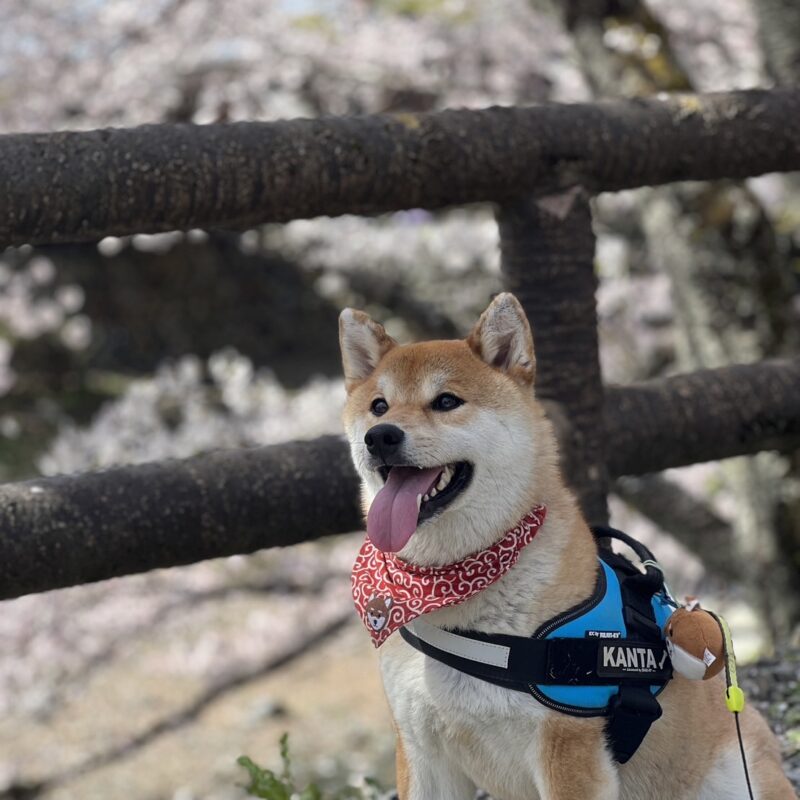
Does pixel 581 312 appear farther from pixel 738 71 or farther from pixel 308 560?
pixel 738 71

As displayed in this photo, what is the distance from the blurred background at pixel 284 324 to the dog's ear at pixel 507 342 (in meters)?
3.65

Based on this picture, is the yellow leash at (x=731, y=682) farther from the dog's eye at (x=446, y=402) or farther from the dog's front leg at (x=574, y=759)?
the dog's eye at (x=446, y=402)

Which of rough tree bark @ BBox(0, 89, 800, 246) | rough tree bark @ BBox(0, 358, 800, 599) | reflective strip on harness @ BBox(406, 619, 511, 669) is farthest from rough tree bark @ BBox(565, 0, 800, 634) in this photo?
reflective strip on harness @ BBox(406, 619, 511, 669)

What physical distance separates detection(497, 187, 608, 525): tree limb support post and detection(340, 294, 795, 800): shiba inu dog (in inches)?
44.3

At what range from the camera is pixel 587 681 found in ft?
8.16

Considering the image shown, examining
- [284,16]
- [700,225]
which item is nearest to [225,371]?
[284,16]

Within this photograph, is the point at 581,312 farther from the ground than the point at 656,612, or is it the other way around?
the point at 581,312

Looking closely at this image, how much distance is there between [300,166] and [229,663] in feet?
22.3

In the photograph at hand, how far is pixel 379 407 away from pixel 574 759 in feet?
2.99

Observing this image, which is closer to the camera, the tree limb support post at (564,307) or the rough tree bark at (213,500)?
the rough tree bark at (213,500)

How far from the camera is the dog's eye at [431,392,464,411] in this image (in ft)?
8.87

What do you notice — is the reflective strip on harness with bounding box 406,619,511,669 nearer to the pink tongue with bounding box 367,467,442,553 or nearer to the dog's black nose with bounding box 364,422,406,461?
the pink tongue with bounding box 367,467,442,553

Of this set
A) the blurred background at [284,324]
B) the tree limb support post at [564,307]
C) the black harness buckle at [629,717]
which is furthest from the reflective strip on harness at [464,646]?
the blurred background at [284,324]

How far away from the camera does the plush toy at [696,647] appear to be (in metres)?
2.51
